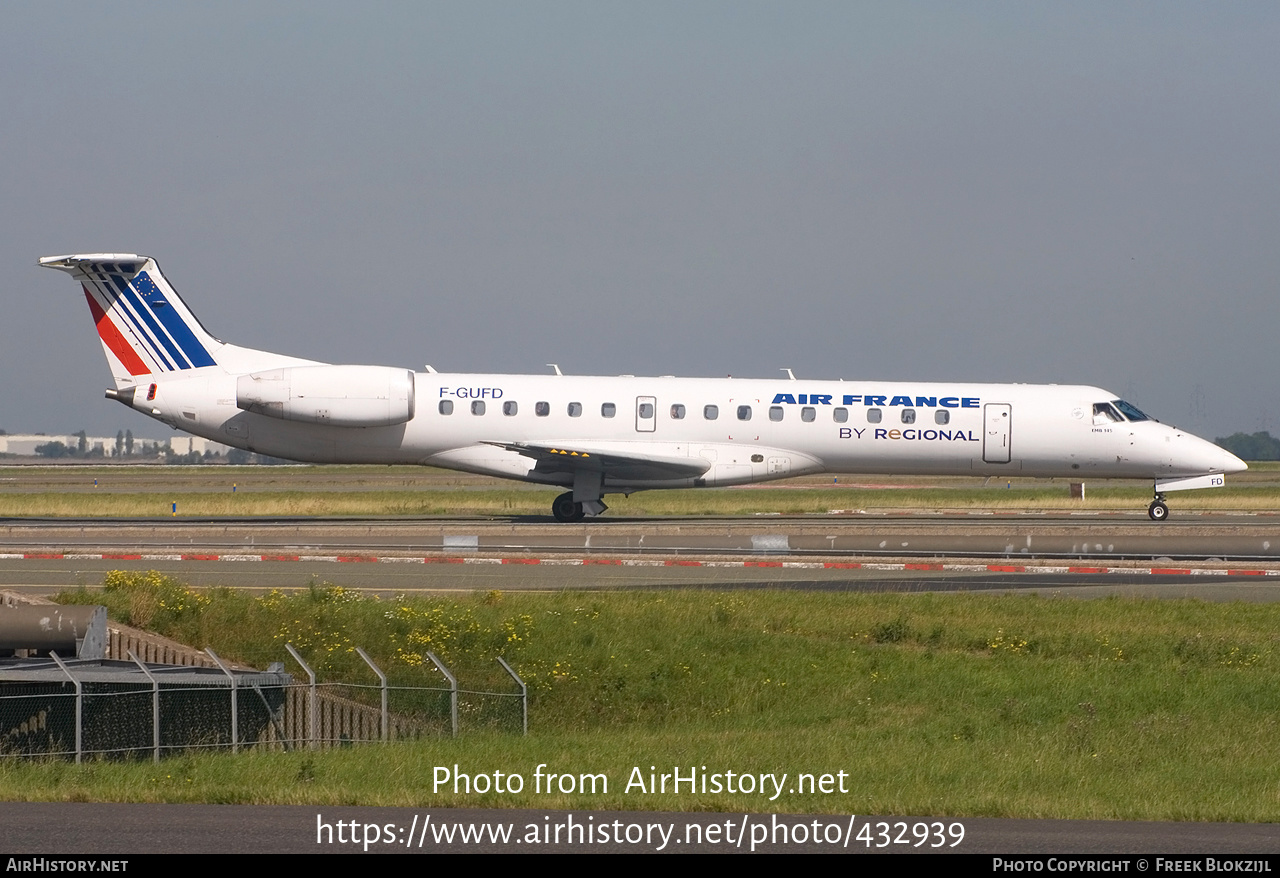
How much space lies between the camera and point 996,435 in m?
36.0

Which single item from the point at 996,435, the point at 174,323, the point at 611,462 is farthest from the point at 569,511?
the point at 174,323

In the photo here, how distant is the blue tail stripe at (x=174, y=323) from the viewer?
1414 inches

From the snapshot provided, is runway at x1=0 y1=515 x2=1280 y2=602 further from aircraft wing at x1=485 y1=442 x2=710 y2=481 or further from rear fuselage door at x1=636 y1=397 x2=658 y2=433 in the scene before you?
rear fuselage door at x1=636 y1=397 x2=658 y2=433

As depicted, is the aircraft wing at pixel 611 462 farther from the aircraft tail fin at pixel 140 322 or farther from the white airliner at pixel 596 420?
the aircraft tail fin at pixel 140 322

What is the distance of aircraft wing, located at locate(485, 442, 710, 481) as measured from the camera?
113ft

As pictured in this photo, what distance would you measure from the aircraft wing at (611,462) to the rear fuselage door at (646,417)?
906mm

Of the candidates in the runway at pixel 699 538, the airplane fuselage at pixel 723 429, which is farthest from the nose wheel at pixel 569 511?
the runway at pixel 699 538

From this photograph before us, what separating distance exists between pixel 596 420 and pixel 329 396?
6.73m

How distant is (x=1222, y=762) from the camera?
13656mm

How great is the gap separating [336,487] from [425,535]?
108ft

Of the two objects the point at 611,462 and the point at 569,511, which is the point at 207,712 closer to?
the point at 611,462

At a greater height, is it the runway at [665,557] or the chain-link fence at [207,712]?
the runway at [665,557]
